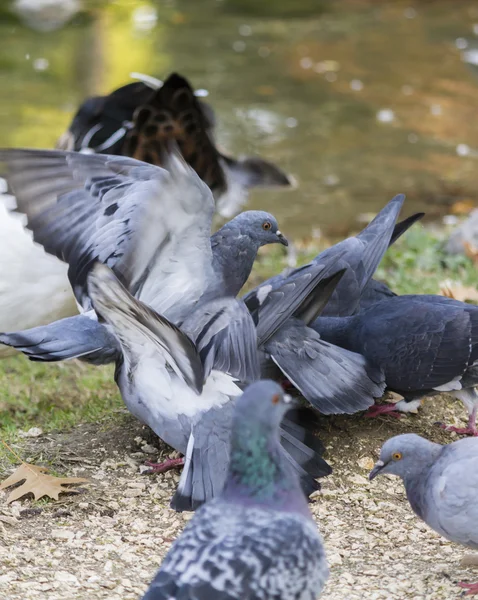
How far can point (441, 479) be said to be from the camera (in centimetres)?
279

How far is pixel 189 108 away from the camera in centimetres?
542

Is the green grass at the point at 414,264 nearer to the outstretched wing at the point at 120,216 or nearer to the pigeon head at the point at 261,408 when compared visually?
the outstretched wing at the point at 120,216

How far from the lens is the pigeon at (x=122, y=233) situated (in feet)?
10.9


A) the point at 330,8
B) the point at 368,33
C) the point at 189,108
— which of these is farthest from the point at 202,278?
the point at 330,8

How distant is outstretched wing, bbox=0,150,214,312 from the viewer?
129 inches

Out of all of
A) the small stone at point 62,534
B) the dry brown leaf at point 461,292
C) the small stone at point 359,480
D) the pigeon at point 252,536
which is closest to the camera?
the pigeon at point 252,536

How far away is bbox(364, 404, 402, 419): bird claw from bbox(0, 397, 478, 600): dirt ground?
0.08ft

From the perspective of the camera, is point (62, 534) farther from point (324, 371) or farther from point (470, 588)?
point (470, 588)

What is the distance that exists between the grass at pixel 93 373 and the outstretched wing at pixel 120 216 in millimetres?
682

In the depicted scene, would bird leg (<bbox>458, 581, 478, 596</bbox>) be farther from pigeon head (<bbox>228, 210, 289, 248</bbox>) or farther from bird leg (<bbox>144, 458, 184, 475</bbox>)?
pigeon head (<bbox>228, 210, 289, 248</bbox>)

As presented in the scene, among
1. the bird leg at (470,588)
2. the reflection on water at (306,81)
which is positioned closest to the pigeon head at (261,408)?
the bird leg at (470,588)

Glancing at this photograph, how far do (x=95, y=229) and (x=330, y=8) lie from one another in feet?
35.4

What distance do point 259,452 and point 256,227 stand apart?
1.62 metres

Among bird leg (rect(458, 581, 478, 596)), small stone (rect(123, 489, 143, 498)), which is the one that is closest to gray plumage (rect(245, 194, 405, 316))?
small stone (rect(123, 489, 143, 498))
